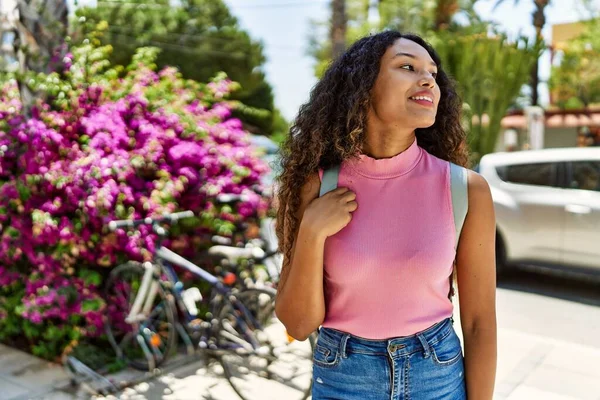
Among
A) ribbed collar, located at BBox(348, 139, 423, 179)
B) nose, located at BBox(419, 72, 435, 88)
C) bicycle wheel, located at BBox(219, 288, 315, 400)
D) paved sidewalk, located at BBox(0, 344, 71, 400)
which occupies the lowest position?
paved sidewalk, located at BBox(0, 344, 71, 400)

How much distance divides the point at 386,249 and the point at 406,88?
401 millimetres

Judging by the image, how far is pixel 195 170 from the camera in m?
4.59

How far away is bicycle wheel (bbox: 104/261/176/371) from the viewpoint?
4.07 metres

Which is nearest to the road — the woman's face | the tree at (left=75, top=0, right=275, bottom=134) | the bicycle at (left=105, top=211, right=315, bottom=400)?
the bicycle at (left=105, top=211, right=315, bottom=400)

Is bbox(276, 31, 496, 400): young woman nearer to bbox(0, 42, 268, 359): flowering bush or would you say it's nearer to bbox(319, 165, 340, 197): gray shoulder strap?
bbox(319, 165, 340, 197): gray shoulder strap

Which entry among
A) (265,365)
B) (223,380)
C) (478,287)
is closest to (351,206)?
(478,287)

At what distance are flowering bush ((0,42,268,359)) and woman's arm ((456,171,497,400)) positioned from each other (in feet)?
9.76

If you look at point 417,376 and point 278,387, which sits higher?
point 417,376

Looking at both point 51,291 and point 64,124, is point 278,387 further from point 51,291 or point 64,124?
point 64,124


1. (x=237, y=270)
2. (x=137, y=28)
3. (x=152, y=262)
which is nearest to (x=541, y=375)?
(x=237, y=270)

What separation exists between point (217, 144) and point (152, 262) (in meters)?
1.18

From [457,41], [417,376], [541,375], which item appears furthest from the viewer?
[457,41]

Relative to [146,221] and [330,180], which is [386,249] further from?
[146,221]

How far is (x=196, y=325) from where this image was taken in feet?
12.7
